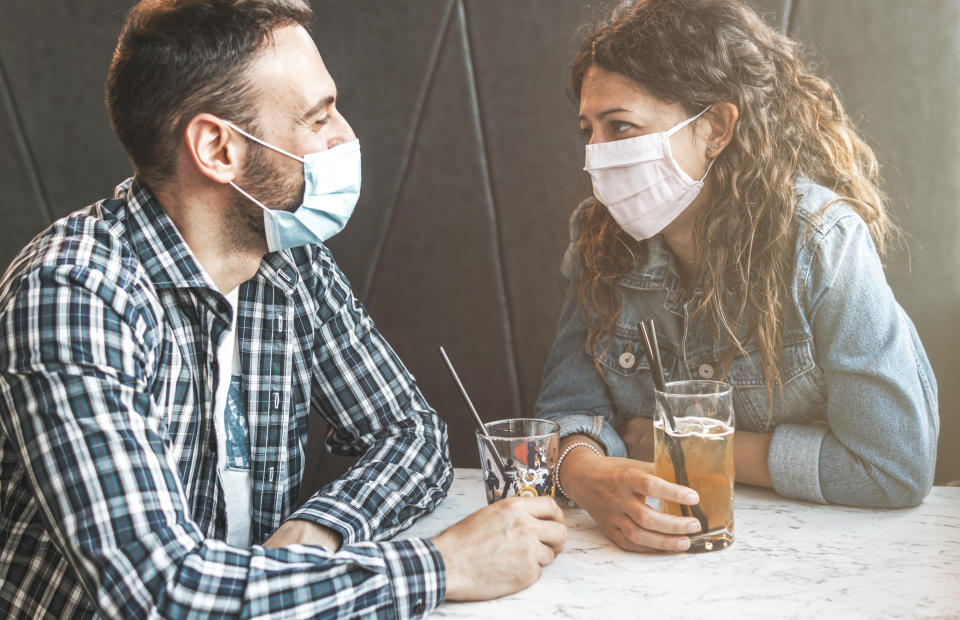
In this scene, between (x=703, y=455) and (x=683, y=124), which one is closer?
(x=703, y=455)

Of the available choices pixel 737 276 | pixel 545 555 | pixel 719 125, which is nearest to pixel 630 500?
pixel 545 555

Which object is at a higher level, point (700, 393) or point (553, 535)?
point (700, 393)

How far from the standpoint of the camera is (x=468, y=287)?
2357 mm

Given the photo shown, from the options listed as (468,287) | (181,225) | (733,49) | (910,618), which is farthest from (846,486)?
(468,287)

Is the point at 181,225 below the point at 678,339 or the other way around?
the other way around

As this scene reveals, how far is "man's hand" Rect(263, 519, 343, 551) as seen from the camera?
47.4 inches

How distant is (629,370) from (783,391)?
28 centimetres

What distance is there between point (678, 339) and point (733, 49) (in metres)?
0.55

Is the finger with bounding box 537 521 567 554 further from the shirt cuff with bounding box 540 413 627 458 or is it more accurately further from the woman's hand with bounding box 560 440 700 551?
the shirt cuff with bounding box 540 413 627 458

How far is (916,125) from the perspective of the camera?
192 cm

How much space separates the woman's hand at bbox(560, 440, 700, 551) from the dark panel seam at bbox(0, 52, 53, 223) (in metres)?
2.06

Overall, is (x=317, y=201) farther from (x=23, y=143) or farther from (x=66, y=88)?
(x=23, y=143)

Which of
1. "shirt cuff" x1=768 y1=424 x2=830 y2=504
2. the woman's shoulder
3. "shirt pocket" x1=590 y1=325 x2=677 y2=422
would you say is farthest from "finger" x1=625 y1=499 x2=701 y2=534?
the woman's shoulder

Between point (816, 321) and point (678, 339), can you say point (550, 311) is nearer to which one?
point (678, 339)
